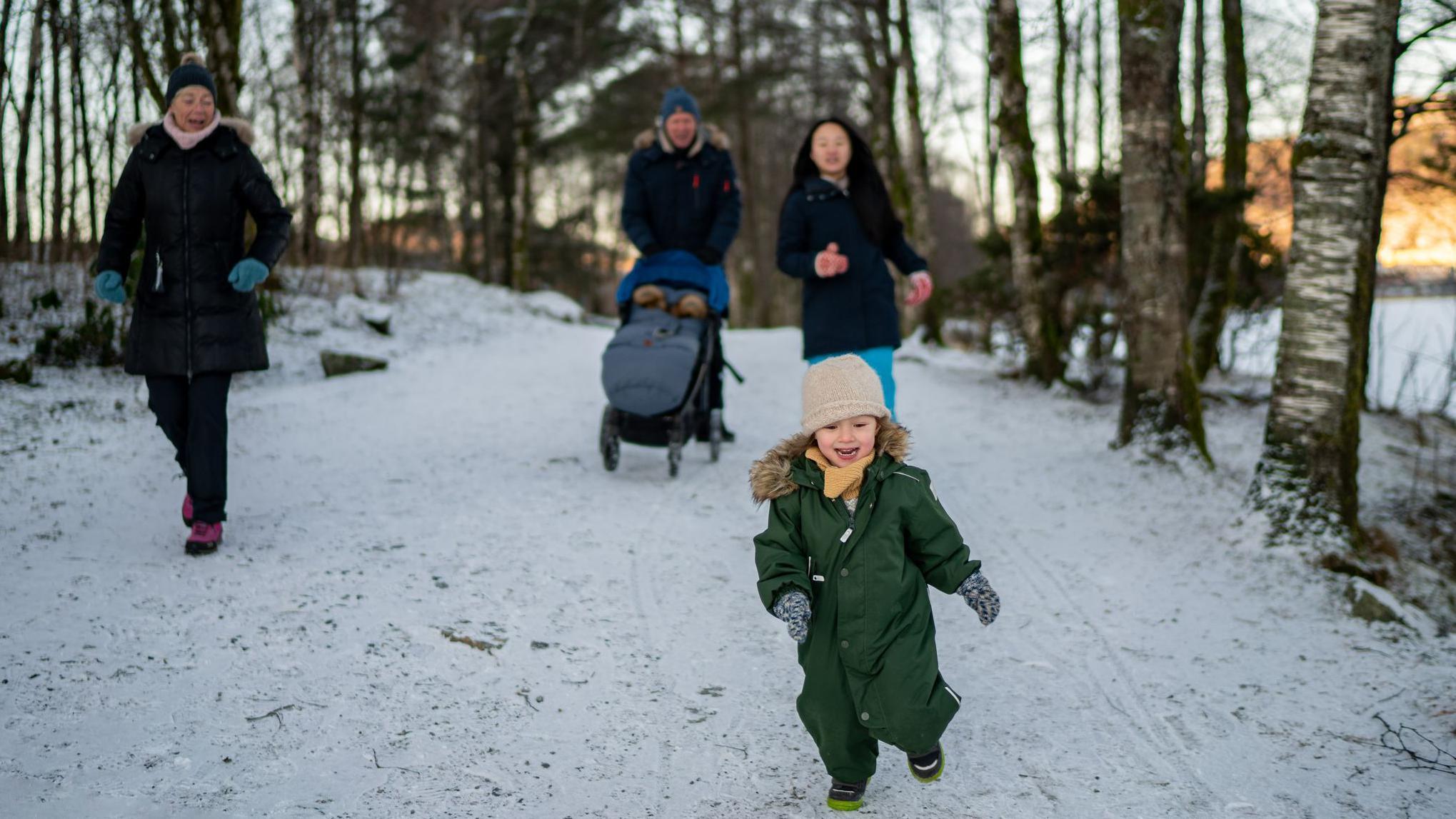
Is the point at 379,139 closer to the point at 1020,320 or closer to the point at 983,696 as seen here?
the point at 1020,320

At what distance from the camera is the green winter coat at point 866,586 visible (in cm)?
277

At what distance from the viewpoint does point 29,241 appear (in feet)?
36.0

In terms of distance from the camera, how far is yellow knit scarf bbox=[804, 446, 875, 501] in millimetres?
2848

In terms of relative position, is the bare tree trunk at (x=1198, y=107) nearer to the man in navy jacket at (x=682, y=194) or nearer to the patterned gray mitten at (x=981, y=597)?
the man in navy jacket at (x=682, y=194)

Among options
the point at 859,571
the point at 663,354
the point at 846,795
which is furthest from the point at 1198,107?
the point at 846,795

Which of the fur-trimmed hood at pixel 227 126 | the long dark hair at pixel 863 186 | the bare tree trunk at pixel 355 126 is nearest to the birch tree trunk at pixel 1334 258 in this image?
the long dark hair at pixel 863 186

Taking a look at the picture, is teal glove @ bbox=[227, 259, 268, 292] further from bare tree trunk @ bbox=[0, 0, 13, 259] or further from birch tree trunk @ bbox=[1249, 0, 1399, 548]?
bare tree trunk @ bbox=[0, 0, 13, 259]

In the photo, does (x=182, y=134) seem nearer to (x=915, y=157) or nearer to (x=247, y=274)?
(x=247, y=274)

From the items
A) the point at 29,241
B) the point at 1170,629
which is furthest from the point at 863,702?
the point at 29,241

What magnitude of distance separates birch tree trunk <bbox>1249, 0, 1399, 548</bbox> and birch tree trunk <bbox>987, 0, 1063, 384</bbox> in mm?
5220

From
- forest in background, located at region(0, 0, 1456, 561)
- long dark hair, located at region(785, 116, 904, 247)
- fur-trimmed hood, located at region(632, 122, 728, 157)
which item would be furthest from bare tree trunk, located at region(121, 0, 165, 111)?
long dark hair, located at region(785, 116, 904, 247)

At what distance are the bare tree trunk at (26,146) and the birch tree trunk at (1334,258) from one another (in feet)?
39.6

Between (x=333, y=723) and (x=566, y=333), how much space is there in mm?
11693

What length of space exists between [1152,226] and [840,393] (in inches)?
A: 213
